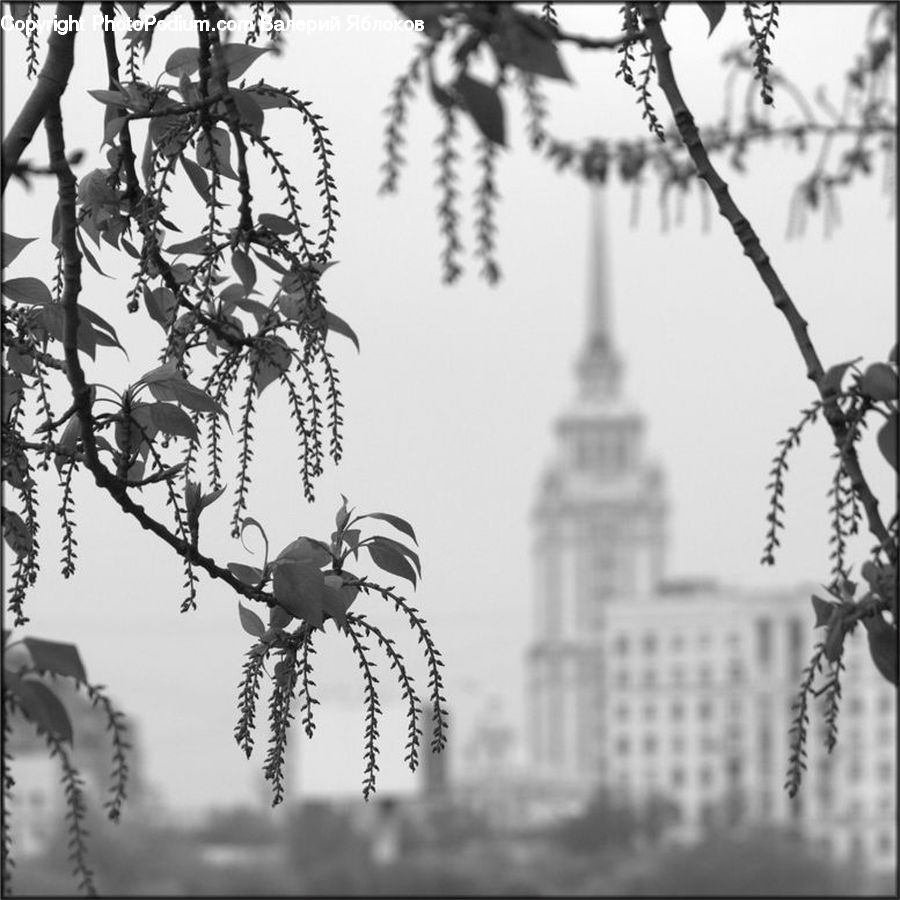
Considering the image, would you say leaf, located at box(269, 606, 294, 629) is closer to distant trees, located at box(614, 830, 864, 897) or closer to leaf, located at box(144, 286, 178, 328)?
leaf, located at box(144, 286, 178, 328)

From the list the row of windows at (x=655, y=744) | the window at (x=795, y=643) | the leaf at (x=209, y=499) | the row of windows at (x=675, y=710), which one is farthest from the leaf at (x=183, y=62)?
the row of windows at (x=655, y=744)

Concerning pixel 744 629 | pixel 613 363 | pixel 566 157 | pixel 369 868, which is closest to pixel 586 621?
pixel 613 363

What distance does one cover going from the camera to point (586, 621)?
213 feet

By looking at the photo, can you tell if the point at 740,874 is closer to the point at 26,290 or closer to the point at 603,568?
the point at 26,290

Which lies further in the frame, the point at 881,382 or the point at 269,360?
the point at 269,360

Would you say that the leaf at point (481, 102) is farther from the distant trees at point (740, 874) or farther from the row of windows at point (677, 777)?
the row of windows at point (677, 777)

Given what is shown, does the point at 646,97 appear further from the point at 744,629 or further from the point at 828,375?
the point at 744,629

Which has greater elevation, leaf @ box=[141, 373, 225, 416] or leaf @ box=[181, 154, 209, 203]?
leaf @ box=[181, 154, 209, 203]

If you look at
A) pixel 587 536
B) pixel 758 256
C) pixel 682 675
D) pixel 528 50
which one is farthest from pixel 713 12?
pixel 587 536

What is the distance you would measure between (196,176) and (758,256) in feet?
1.14

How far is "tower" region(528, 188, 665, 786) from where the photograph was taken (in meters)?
64.3

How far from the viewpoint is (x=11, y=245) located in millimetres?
1382

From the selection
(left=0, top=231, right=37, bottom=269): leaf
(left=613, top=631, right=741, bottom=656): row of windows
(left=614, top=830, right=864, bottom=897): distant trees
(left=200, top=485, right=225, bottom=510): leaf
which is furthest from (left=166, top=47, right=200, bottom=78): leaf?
(left=613, top=631, right=741, bottom=656): row of windows

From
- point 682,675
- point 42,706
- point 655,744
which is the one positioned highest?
point 682,675
